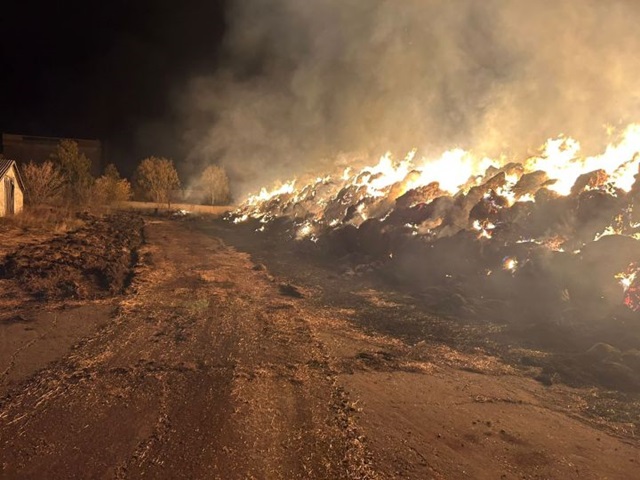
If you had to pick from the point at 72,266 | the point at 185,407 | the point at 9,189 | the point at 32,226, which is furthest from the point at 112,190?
the point at 185,407

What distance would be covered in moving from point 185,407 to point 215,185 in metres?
49.2

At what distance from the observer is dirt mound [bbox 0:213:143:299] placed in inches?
492

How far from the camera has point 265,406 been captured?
6.59m

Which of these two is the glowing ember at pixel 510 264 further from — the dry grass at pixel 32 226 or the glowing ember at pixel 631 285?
the dry grass at pixel 32 226

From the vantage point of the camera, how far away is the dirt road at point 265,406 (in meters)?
5.29

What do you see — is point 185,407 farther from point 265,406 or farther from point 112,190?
point 112,190

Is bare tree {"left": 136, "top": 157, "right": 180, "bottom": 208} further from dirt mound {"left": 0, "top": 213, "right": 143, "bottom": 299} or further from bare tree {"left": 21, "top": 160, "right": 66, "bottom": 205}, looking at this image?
dirt mound {"left": 0, "top": 213, "right": 143, "bottom": 299}

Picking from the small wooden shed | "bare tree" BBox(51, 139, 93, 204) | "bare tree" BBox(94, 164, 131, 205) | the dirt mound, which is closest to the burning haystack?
the dirt mound

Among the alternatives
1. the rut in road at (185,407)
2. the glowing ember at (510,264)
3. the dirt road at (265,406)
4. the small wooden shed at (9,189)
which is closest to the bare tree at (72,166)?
the small wooden shed at (9,189)

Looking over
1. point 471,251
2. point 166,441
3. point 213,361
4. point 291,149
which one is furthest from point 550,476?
point 291,149

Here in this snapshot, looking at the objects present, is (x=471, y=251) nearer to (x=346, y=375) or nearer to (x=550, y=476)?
(x=346, y=375)

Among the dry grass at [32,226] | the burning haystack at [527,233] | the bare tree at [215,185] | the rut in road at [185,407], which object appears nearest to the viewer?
the rut in road at [185,407]

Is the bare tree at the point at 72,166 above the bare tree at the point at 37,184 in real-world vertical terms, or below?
above

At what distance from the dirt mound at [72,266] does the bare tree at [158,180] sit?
27329mm
